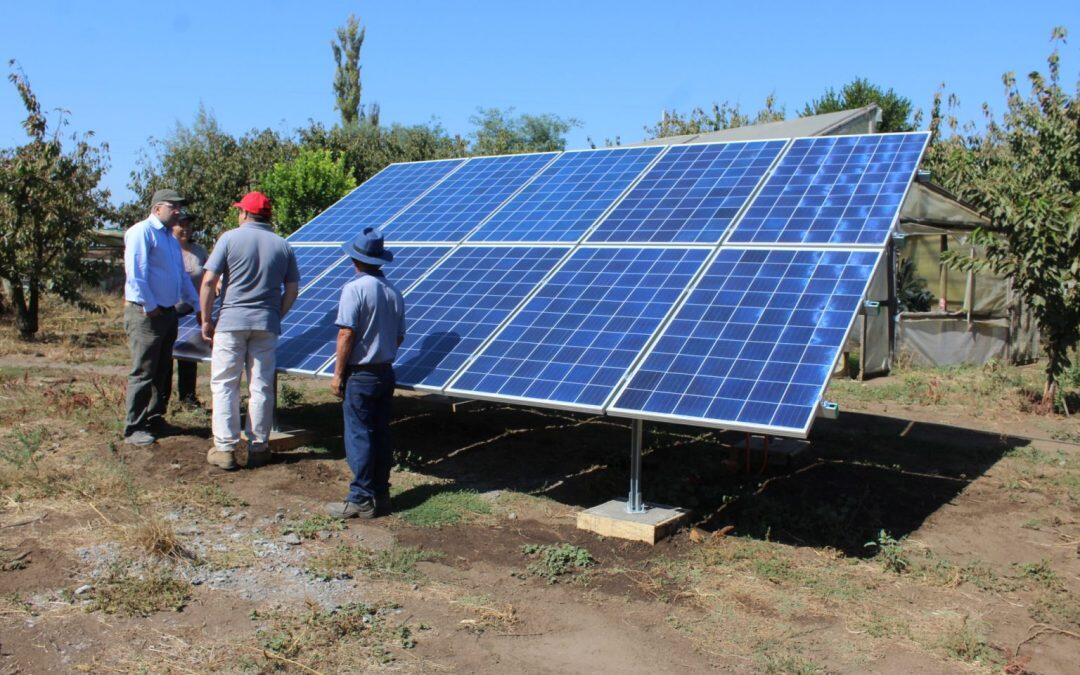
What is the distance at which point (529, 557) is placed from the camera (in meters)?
6.43

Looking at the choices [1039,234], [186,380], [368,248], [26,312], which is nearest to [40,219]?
[26,312]

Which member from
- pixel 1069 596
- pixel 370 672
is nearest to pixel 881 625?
pixel 1069 596

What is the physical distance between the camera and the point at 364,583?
19.2 feet

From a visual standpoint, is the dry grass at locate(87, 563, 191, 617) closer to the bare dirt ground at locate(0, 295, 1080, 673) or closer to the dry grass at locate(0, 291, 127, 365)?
the bare dirt ground at locate(0, 295, 1080, 673)

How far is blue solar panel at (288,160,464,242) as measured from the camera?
1094 centimetres

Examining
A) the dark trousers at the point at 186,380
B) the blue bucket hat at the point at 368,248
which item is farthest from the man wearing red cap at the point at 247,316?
the dark trousers at the point at 186,380

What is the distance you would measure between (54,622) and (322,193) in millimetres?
12964

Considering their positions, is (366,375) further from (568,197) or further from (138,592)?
(568,197)

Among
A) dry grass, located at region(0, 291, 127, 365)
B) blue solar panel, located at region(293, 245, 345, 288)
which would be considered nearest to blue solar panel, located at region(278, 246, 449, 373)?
blue solar panel, located at region(293, 245, 345, 288)

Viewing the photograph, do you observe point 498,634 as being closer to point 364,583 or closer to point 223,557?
point 364,583

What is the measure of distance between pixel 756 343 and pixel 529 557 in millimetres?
2178

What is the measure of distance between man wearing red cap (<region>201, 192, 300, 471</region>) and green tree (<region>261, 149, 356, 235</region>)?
9403 mm

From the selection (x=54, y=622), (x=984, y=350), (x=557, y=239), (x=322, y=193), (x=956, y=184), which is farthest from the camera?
(x=322, y=193)

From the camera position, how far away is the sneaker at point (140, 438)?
336 inches
